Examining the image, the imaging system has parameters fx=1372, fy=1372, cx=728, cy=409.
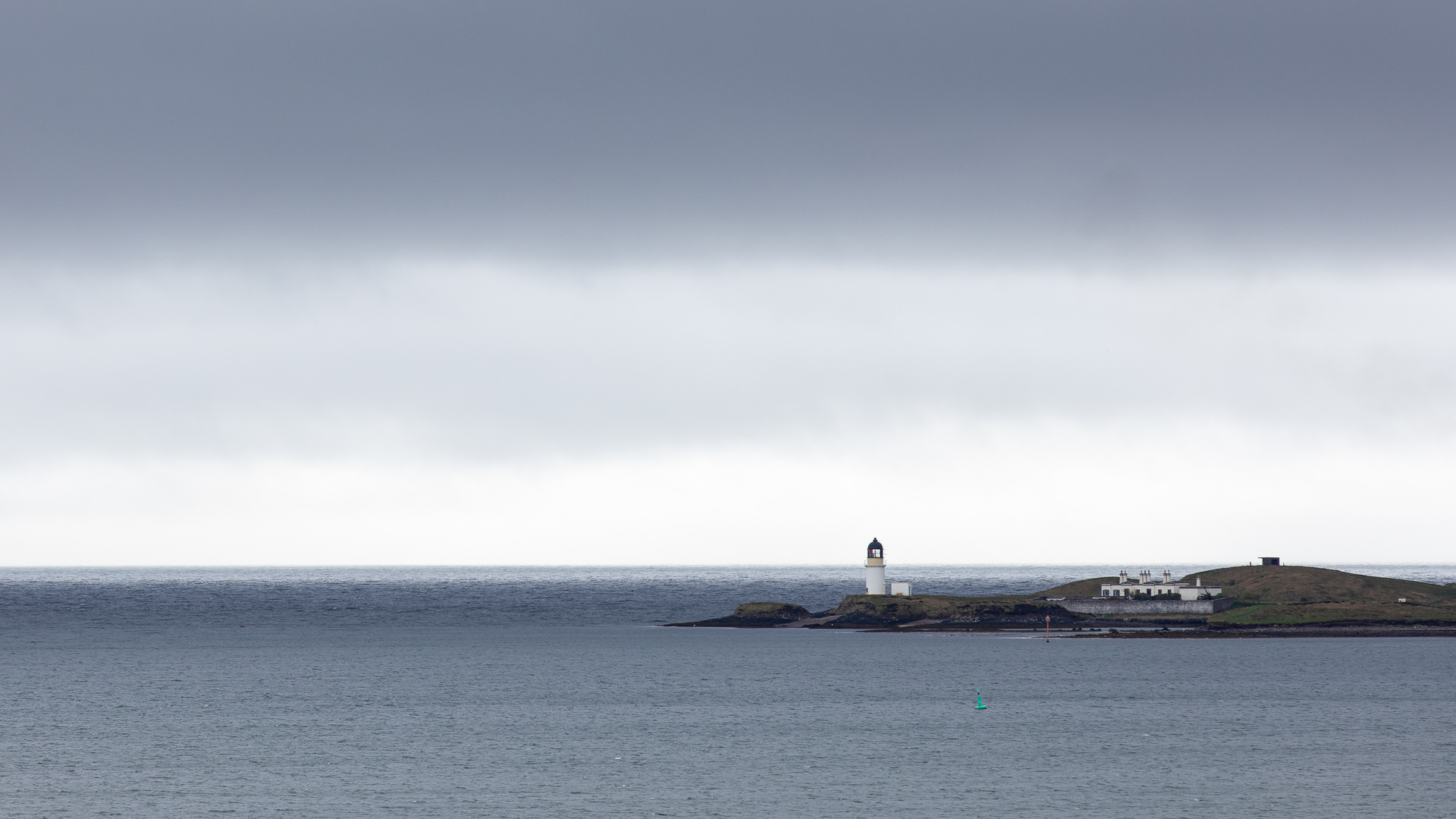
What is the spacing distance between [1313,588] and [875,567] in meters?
52.1

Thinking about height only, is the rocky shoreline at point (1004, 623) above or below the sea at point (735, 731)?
above

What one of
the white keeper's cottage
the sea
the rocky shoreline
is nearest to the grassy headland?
the rocky shoreline

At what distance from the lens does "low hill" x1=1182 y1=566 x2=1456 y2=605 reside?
158 m

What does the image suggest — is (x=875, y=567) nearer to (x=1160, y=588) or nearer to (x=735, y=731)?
(x=1160, y=588)

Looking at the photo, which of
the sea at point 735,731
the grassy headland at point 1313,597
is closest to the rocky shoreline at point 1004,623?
the grassy headland at point 1313,597

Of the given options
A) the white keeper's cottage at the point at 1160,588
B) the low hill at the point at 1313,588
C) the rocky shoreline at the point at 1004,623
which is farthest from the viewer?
the white keeper's cottage at the point at 1160,588

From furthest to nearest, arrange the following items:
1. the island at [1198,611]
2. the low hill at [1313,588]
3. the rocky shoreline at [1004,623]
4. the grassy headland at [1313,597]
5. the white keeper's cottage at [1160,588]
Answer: the white keeper's cottage at [1160,588]
the low hill at [1313,588]
the grassy headland at [1313,597]
the island at [1198,611]
the rocky shoreline at [1004,623]

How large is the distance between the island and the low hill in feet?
0.49

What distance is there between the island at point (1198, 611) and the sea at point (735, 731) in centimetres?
1758

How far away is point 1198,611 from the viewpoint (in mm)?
156875

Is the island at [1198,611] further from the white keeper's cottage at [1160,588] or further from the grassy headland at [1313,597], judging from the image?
the white keeper's cottage at [1160,588]

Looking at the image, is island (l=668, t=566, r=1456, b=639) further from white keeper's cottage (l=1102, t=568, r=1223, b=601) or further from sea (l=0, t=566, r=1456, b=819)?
sea (l=0, t=566, r=1456, b=819)

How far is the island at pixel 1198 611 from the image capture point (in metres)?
145

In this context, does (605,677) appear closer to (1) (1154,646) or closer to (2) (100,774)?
(2) (100,774)
